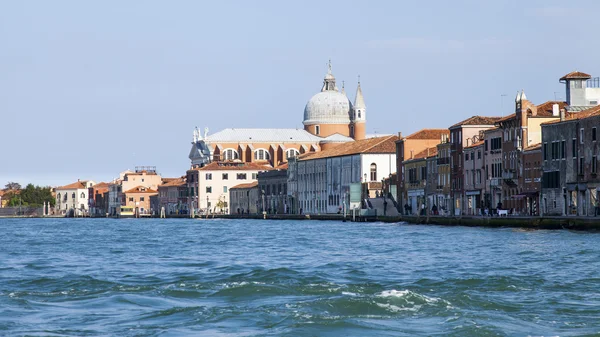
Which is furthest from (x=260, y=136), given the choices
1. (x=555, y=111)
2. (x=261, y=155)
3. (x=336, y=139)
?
(x=555, y=111)

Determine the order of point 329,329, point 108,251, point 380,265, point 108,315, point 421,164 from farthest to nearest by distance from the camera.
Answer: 1. point 421,164
2. point 108,251
3. point 380,265
4. point 108,315
5. point 329,329

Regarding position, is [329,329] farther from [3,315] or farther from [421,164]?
[421,164]

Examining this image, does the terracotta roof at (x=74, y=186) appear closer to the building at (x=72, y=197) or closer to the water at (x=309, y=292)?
the building at (x=72, y=197)

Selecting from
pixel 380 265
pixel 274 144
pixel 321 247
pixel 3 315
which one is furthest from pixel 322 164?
pixel 3 315

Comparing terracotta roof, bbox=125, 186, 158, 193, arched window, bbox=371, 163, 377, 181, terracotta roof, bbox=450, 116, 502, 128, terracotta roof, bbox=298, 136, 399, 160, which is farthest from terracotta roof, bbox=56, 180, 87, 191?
terracotta roof, bbox=450, 116, 502, 128

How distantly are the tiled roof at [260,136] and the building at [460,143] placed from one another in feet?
214

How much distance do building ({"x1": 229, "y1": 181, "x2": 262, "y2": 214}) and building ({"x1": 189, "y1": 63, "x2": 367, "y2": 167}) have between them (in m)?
7.72

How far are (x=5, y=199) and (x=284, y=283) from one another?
179 meters

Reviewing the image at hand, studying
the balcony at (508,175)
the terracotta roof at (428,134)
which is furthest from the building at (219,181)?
the balcony at (508,175)

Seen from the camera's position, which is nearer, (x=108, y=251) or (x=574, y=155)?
(x=108, y=251)

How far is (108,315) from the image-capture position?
1930 centimetres

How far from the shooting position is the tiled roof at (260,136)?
472ft

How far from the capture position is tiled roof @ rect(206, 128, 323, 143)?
143875mm

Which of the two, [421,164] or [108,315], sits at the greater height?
[421,164]
